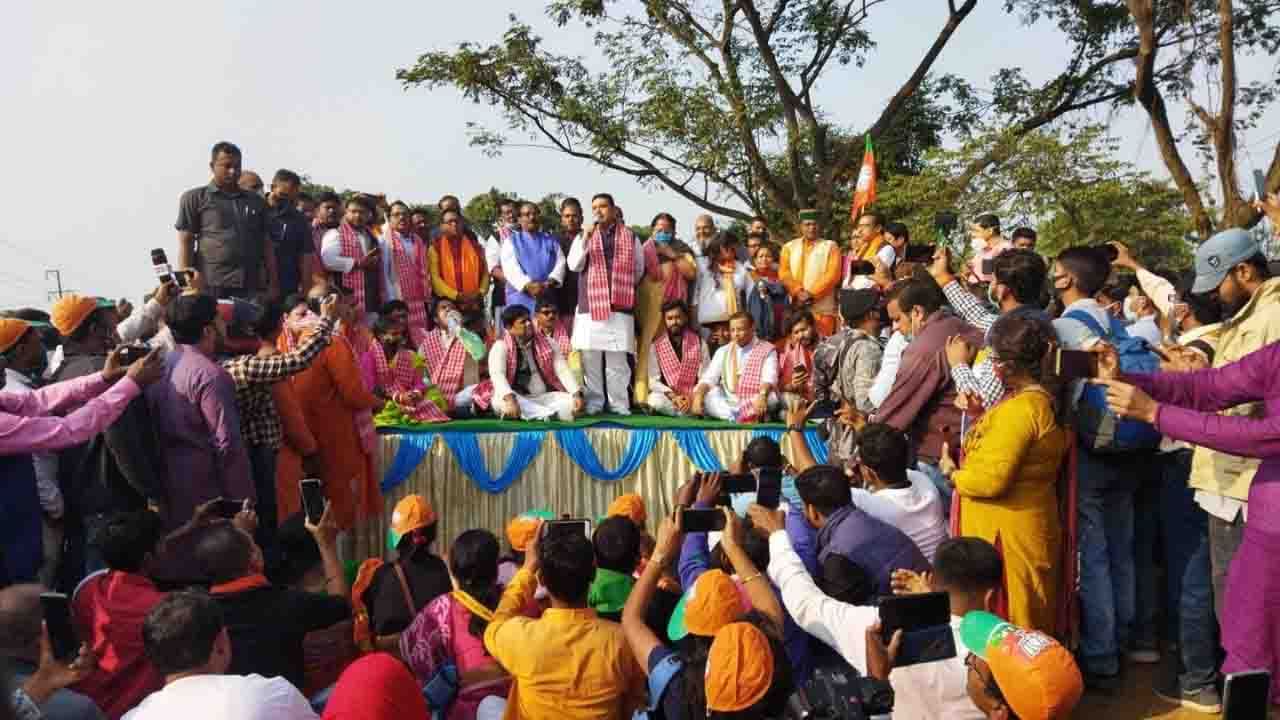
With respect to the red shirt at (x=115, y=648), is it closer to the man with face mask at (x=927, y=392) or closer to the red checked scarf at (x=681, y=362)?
the man with face mask at (x=927, y=392)

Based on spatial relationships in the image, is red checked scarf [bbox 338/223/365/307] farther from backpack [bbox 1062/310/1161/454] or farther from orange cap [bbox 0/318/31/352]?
backpack [bbox 1062/310/1161/454]

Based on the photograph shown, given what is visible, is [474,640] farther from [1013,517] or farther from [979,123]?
[979,123]

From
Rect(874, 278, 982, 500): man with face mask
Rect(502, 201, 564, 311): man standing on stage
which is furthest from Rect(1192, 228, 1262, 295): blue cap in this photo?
Rect(502, 201, 564, 311): man standing on stage

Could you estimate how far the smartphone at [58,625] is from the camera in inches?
89.3

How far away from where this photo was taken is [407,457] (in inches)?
258

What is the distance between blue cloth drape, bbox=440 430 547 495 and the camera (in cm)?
663

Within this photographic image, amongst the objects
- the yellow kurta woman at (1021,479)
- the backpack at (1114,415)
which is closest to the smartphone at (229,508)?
the yellow kurta woman at (1021,479)

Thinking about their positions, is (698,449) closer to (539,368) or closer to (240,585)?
(539,368)

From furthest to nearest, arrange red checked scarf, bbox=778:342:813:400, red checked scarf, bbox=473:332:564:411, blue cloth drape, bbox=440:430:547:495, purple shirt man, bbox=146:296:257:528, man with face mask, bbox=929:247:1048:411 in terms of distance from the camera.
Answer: red checked scarf, bbox=778:342:813:400 → red checked scarf, bbox=473:332:564:411 → blue cloth drape, bbox=440:430:547:495 → purple shirt man, bbox=146:296:257:528 → man with face mask, bbox=929:247:1048:411

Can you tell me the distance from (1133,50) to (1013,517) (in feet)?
43.3

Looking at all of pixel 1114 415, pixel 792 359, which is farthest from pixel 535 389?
pixel 1114 415

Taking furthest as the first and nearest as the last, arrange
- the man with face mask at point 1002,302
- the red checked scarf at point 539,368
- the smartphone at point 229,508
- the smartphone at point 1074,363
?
the red checked scarf at point 539,368, the man with face mask at point 1002,302, the smartphone at point 229,508, the smartphone at point 1074,363

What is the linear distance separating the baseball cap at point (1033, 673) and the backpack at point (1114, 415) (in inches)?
68.2

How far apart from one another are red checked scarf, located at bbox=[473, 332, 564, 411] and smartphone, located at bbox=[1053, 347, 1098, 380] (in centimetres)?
473
